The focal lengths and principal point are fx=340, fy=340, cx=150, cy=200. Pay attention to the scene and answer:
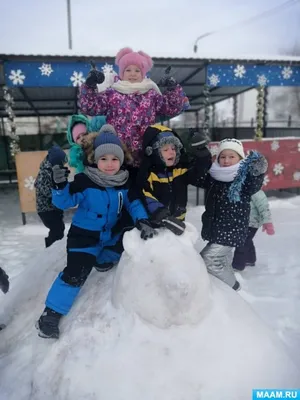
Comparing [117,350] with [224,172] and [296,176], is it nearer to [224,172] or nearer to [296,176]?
[224,172]

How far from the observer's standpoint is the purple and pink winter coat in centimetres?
274

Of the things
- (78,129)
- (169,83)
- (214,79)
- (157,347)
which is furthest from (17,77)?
(157,347)

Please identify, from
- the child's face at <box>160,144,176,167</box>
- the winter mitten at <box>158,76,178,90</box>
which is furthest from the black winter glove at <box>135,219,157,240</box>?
the winter mitten at <box>158,76,178,90</box>

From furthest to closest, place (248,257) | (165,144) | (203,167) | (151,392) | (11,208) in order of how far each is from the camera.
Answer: (11,208), (248,257), (203,167), (165,144), (151,392)

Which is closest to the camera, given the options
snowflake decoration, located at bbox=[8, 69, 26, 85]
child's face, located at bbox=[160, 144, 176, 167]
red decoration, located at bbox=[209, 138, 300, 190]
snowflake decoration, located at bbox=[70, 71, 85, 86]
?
child's face, located at bbox=[160, 144, 176, 167]

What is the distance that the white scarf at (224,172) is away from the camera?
282 centimetres

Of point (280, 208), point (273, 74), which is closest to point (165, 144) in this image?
point (280, 208)

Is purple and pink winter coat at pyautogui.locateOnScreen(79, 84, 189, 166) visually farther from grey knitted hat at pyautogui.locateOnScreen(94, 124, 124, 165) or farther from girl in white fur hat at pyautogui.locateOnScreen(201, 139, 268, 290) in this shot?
girl in white fur hat at pyautogui.locateOnScreen(201, 139, 268, 290)

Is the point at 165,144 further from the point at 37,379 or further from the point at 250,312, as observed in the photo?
the point at 37,379

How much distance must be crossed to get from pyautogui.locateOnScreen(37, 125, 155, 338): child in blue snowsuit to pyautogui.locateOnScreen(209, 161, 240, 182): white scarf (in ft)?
3.08

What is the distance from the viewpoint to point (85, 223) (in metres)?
2.23

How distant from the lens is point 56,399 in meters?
1.70

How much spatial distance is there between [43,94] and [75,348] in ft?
34.7

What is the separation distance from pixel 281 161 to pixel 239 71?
2.29m
